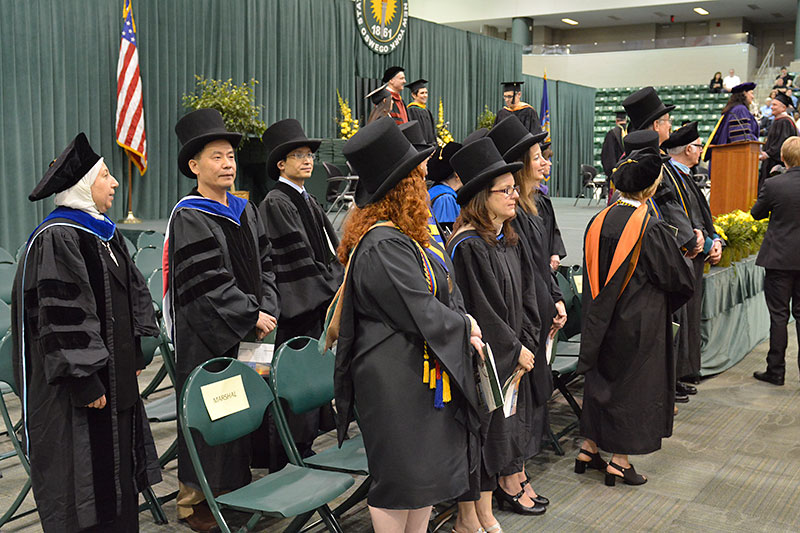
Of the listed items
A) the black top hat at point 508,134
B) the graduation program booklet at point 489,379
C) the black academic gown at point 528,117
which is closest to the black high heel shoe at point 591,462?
the black top hat at point 508,134

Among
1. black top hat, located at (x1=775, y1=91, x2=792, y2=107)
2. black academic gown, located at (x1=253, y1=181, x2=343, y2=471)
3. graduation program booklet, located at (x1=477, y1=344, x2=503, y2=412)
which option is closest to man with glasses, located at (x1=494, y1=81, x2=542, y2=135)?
black top hat, located at (x1=775, y1=91, x2=792, y2=107)

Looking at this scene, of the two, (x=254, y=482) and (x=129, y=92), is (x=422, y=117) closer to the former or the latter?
(x=129, y=92)

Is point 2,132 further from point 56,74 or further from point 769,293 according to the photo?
point 769,293

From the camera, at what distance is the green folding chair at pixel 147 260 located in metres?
6.04

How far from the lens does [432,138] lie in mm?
9297

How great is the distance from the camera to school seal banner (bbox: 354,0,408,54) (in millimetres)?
14094

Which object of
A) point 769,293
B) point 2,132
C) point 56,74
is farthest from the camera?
point 56,74

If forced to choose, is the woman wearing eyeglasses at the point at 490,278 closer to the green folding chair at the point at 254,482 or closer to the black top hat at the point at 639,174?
the green folding chair at the point at 254,482

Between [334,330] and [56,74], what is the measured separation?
26.6 ft

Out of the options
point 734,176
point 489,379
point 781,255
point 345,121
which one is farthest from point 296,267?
point 345,121

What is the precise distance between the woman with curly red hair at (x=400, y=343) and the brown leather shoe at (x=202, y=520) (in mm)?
1091

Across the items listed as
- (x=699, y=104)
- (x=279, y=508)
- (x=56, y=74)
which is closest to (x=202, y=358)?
(x=279, y=508)

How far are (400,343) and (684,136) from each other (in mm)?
3691

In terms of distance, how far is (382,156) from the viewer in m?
2.50
